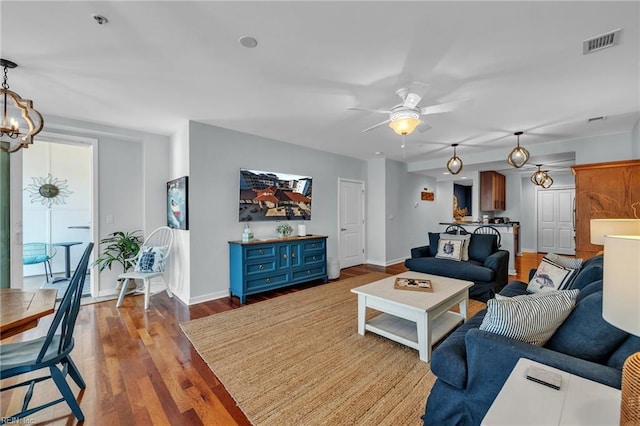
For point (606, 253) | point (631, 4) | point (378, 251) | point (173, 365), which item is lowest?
point (173, 365)

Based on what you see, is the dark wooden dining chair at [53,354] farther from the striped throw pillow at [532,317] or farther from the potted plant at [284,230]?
the potted plant at [284,230]

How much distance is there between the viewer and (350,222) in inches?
243

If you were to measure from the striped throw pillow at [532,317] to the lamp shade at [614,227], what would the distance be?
1.09 meters

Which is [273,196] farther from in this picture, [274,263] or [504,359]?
[504,359]

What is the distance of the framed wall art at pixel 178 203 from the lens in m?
3.76

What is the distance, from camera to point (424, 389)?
1.98 meters

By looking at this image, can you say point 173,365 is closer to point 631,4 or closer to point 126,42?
point 126,42

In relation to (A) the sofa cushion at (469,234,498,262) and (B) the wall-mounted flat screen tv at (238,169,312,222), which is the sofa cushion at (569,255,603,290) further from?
(B) the wall-mounted flat screen tv at (238,169,312,222)

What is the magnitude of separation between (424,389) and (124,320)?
335 centimetres

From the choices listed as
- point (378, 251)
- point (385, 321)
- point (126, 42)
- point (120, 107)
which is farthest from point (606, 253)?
point (378, 251)

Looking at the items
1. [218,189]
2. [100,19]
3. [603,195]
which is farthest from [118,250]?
[603,195]

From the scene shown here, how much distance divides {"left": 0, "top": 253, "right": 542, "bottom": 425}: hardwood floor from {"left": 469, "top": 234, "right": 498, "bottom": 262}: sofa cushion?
4082 millimetres

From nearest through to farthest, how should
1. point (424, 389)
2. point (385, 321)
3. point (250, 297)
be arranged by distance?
point (424, 389)
point (385, 321)
point (250, 297)

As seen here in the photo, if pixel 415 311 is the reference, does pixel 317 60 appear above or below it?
above
